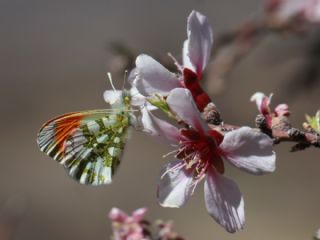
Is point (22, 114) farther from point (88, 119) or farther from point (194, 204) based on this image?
point (88, 119)

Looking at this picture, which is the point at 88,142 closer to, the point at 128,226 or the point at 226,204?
the point at 128,226

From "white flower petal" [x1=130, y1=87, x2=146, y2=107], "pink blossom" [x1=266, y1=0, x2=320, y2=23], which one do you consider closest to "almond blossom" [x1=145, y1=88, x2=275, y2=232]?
"white flower petal" [x1=130, y1=87, x2=146, y2=107]

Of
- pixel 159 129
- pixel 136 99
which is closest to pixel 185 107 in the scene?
pixel 159 129

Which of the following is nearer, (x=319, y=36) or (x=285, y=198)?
(x=319, y=36)

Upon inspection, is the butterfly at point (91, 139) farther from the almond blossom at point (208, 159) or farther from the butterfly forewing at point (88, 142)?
the almond blossom at point (208, 159)

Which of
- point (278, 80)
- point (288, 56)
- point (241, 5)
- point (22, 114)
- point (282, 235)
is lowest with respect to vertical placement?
point (282, 235)

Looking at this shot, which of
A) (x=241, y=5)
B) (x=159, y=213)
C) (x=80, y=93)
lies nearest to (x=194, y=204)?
(x=159, y=213)

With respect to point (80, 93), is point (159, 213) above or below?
below
